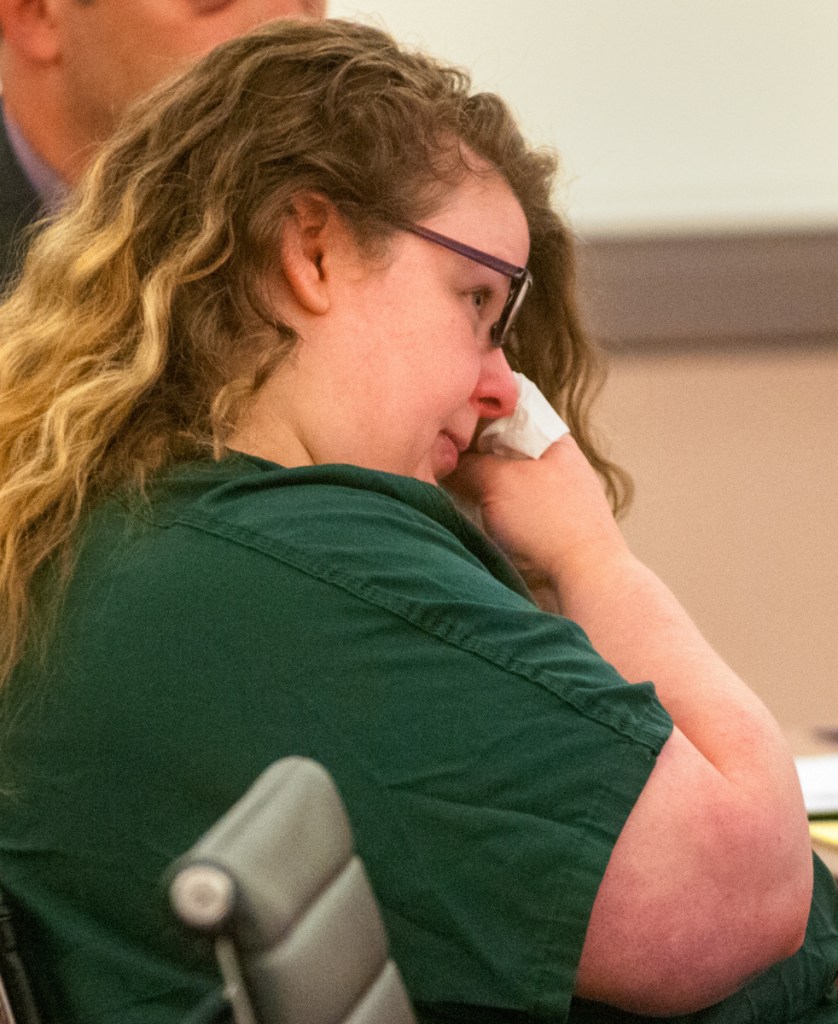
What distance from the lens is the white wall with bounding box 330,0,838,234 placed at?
8.50 feet

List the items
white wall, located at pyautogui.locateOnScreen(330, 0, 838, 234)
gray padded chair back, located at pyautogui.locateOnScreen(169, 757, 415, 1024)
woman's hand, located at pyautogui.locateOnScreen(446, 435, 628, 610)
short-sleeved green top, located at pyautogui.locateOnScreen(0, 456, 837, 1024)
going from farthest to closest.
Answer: white wall, located at pyautogui.locateOnScreen(330, 0, 838, 234)
woman's hand, located at pyautogui.locateOnScreen(446, 435, 628, 610)
short-sleeved green top, located at pyautogui.locateOnScreen(0, 456, 837, 1024)
gray padded chair back, located at pyautogui.locateOnScreen(169, 757, 415, 1024)

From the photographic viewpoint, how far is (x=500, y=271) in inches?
47.7

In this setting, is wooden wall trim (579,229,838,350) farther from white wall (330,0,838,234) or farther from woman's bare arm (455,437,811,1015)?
woman's bare arm (455,437,811,1015)

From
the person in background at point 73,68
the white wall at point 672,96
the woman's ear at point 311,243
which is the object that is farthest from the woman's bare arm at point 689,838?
the white wall at point 672,96

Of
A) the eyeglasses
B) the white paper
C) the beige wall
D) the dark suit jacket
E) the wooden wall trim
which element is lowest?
the beige wall

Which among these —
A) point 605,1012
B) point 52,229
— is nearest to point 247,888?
point 605,1012

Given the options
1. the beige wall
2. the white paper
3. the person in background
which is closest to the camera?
the white paper

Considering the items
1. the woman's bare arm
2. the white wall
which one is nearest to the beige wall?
the white wall

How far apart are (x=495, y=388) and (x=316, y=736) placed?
0.50 m

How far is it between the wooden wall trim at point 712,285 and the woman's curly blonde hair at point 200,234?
1415 mm

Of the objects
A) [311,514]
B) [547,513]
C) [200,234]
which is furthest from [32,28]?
[311,514]

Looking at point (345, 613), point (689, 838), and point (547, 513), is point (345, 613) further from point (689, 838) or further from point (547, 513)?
point (547, 513)

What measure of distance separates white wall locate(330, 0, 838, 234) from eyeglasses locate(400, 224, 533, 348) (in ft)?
4.59

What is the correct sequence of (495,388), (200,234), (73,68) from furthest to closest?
(73,68) < (495,388) < (200,234)
